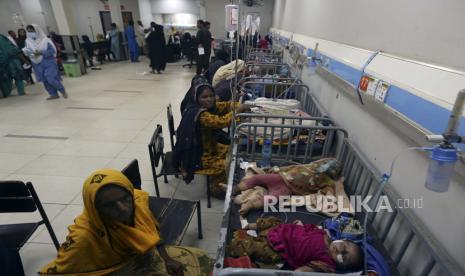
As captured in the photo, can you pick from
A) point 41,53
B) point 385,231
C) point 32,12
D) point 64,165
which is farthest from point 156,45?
point 385,231

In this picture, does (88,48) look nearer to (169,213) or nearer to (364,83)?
(169,213)

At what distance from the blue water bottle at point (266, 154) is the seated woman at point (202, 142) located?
1.52ft

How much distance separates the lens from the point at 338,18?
248 cm

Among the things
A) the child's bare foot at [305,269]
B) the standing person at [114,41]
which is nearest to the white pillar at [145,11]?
the standing person at [114,41]

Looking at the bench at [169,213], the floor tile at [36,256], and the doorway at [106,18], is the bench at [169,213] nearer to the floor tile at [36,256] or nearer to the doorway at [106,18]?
the floor tile at [36,256]

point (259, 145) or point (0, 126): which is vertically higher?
point (259, 145)

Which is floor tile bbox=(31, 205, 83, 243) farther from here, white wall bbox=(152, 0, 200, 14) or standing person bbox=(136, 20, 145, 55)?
white wall bbox=(152, 0, 200, 14)

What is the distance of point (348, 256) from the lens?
47.6 inches

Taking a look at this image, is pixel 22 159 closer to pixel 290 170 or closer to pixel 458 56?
pixel 290 170

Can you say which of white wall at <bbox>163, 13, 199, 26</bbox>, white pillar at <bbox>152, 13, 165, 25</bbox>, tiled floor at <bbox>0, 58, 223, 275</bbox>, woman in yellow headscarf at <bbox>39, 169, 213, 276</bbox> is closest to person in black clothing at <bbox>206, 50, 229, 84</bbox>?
tiled floor at <bbox>0, 58, 223, 275</bbox>

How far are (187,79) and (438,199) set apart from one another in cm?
759

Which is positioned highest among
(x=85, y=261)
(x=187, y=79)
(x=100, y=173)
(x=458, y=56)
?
(x=458, y=56)

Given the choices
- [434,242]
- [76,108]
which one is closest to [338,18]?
[434,242]

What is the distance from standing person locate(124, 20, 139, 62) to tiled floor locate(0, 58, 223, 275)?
14.2ft
